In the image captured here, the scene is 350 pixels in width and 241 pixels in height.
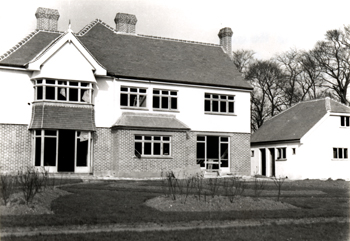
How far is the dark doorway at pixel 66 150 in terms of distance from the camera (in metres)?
26.6

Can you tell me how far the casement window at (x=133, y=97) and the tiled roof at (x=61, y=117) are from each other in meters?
2.76

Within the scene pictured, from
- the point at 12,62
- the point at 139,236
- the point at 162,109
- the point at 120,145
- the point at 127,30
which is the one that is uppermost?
the point at 127,30

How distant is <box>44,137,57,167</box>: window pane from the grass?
17194mm

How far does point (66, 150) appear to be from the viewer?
2697 centimetres

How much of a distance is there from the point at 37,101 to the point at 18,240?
18.3m

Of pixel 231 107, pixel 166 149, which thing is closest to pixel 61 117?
pixel 166 149

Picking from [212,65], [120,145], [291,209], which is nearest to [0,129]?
[120,145]

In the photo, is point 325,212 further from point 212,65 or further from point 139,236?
point 212,65

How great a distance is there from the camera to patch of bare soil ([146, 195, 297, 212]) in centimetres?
1393

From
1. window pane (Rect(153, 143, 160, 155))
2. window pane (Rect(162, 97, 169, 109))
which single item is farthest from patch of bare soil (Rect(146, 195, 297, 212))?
window pane (Rect(162, 97, 169, 109))

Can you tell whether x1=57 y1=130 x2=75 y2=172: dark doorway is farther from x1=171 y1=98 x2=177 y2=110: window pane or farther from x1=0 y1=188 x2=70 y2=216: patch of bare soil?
x1=0 y1=188 x2=70 y2=216: patch of bare soil

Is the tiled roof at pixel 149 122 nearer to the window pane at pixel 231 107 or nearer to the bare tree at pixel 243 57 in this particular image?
the window pane at pixel 231 107

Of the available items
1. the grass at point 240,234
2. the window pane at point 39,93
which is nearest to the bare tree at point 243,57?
the window pane at point 39,93

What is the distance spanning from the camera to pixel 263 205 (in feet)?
48.7
